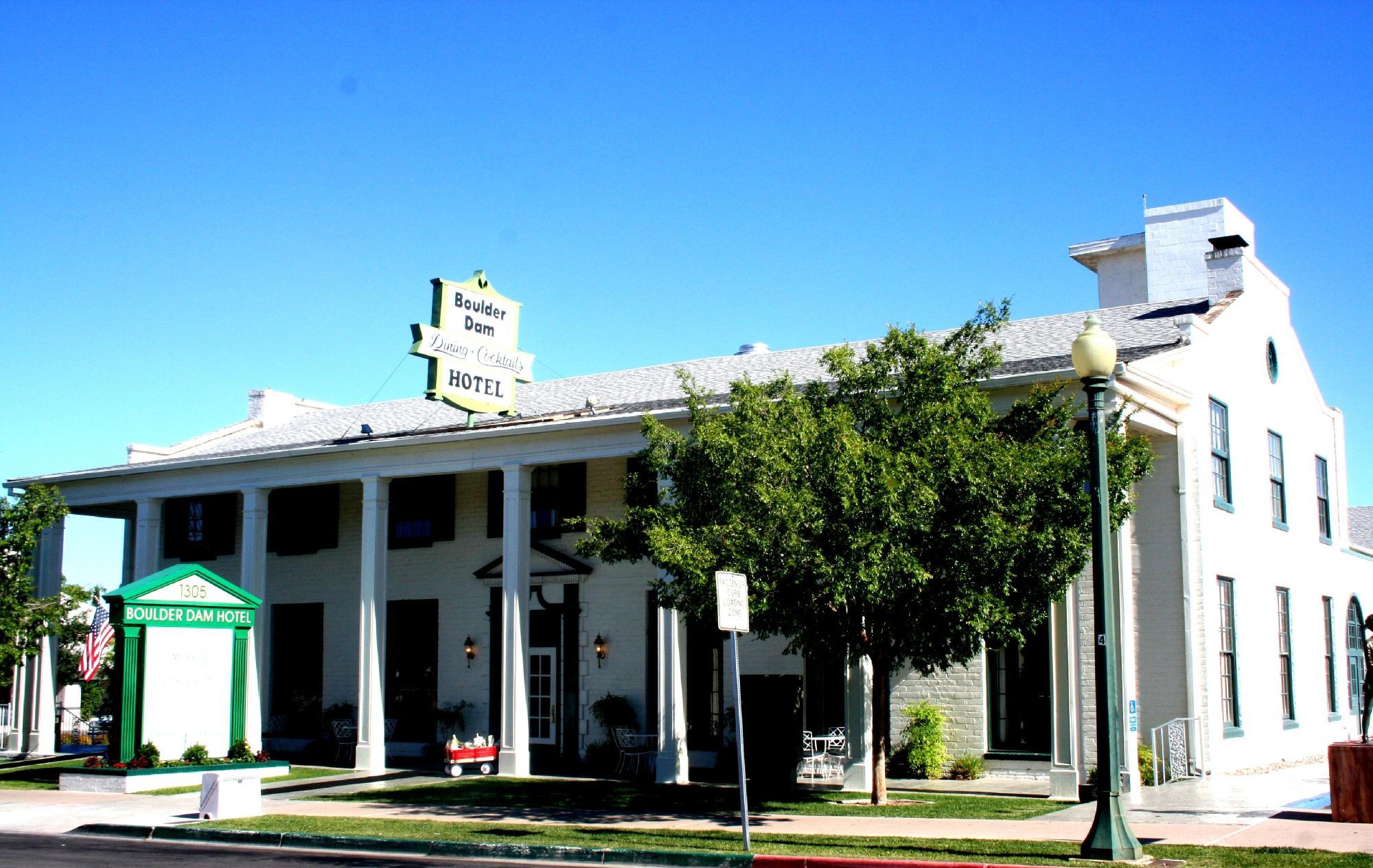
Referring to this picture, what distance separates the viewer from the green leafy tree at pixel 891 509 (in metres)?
14.5

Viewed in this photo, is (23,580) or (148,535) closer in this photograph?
(23,580)

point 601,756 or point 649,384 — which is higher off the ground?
point 649,384

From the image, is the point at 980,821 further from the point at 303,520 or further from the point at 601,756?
the point at 303,520

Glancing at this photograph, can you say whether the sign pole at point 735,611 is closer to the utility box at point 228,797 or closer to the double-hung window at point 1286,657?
the utility box at point 228,797

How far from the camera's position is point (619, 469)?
82.4ft

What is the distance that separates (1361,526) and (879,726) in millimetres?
30917

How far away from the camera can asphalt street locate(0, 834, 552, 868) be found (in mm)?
13016

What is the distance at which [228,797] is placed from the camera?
1688 centimetres

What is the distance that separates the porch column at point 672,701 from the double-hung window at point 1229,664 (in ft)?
28.6

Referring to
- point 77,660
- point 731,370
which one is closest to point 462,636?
point 731,370

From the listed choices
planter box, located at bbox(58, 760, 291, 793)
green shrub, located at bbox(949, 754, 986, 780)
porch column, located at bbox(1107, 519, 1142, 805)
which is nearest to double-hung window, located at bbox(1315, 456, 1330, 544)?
green shrub, located at bbox(949, 754, 986, 780)

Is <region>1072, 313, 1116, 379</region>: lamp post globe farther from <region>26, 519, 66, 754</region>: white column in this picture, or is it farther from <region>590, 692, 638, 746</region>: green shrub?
<region>26, 519, 66, 754</region>: white column

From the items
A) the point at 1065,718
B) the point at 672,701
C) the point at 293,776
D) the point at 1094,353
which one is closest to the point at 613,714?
the point at 672,701

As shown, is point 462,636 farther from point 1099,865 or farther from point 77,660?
point 77,660
